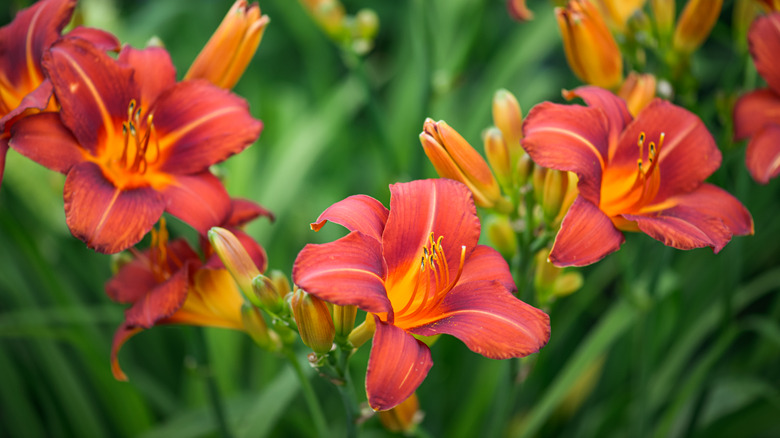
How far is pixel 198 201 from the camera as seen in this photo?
85cm

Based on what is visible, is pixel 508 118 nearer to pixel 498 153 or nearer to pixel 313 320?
pixel 498 153

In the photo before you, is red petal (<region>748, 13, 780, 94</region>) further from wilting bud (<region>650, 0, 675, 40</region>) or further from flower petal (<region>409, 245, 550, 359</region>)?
flower petal (<region>409, 245, 550, 359</region>)

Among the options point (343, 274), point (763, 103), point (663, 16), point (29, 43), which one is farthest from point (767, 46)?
point (29, 43)

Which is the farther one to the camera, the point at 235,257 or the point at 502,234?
the point at 502,234

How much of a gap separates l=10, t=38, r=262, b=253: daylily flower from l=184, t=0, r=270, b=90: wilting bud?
6cm

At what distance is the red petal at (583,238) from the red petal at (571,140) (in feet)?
0.10

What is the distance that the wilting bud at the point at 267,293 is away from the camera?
2.62 ft

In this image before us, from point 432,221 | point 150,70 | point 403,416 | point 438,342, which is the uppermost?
point 150,70

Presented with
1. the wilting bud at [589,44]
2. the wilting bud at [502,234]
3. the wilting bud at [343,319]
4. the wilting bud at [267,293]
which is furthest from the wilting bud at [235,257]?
the wilting bud at [589,44]

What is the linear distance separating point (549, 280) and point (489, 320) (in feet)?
0.97

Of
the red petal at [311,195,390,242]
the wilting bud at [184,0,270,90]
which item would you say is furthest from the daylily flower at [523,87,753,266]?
the wilting bud at [184,0,270,90]

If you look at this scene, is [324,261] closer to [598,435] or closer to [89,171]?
[89,171]

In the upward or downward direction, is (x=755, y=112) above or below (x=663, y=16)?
below

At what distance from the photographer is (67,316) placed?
1330 millimetres
